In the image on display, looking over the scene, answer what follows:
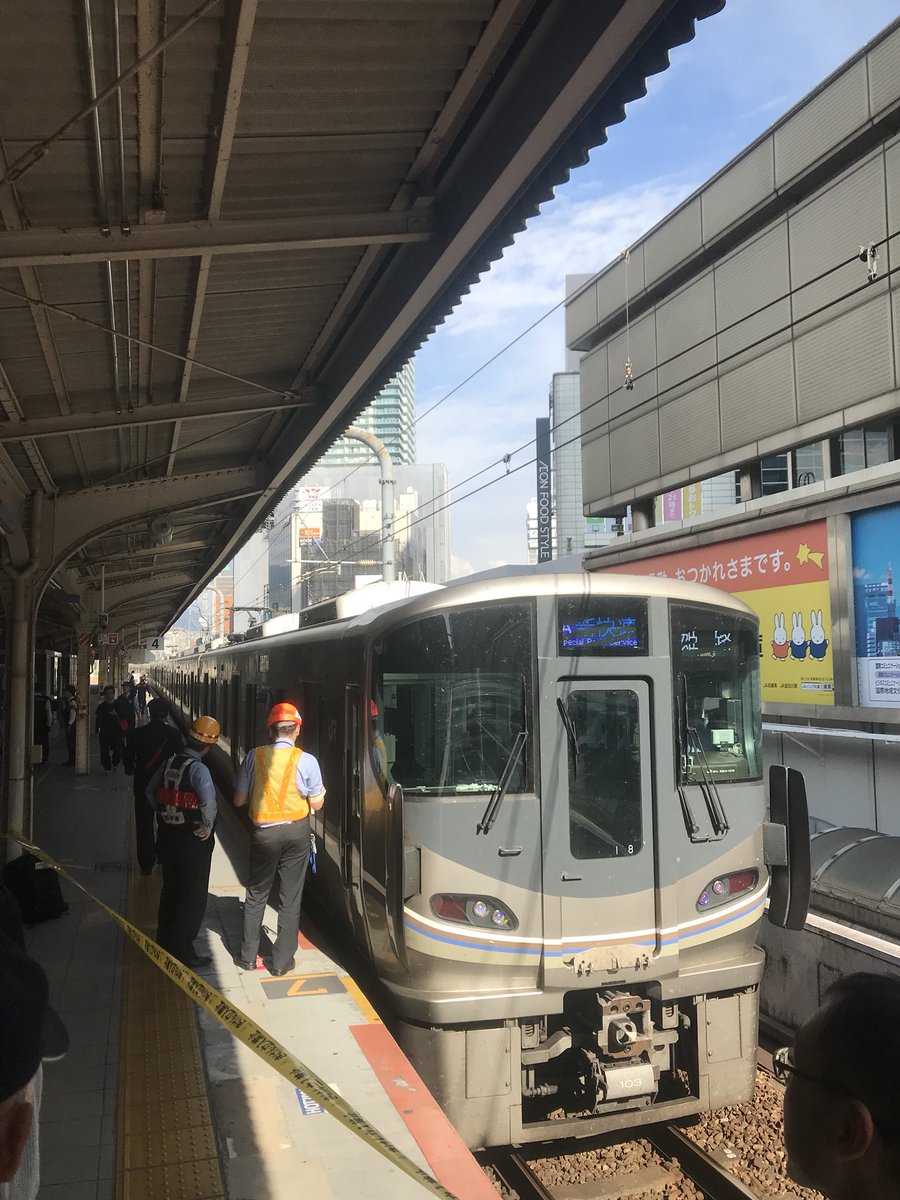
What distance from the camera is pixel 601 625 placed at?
5090mm

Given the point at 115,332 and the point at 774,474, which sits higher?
the point at 774,474

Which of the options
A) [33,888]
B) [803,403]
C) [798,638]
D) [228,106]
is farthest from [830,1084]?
[803,403]

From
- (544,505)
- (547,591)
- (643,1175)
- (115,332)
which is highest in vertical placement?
(544,505)

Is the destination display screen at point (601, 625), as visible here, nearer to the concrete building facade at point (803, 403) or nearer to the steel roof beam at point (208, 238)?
the steel roof beam at point (208, 238)

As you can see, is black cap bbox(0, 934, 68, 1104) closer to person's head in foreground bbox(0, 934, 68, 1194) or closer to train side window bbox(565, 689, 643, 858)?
person's head in foreground bbox(0, 934, 68, 1194)

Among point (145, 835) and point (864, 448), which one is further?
point (864, 448)

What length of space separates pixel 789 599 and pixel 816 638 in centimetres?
76

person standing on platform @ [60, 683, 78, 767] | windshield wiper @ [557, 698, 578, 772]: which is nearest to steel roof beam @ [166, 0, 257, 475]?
windshield wiper @ [557, 698, 578, 772]

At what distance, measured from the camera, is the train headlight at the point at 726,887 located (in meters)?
5.04

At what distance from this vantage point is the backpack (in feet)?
23.5

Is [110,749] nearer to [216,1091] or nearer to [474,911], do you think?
[216,1091]

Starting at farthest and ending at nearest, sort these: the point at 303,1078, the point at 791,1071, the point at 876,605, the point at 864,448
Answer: the point at 864,448 < the point at 876,605 < the point at 303,1078 < the point at 791,1071

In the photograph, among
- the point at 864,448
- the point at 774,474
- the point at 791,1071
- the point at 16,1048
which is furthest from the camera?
the point at 774,474

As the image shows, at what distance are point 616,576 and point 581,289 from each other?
15.8 meters
